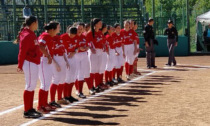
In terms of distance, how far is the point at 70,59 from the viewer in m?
10.2

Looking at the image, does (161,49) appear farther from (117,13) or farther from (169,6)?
(169,6)

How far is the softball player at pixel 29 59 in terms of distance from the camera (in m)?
8.14

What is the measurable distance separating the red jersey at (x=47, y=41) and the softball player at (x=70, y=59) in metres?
1.03

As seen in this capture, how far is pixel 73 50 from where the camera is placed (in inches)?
405

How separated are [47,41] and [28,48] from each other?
771 mm

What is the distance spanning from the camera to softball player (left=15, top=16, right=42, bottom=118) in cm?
814

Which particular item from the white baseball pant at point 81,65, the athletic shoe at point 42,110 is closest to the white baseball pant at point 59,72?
the athletic shoe at point 42,110

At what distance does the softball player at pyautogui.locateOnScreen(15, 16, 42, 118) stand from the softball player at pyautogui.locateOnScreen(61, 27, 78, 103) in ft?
5.98

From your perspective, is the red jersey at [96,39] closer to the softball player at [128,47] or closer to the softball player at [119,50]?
the softball player at [119,50]

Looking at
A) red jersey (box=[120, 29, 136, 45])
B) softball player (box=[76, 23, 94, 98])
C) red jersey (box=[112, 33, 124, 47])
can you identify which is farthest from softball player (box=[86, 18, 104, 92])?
red jersey (box=[120, 29, 136, 45])

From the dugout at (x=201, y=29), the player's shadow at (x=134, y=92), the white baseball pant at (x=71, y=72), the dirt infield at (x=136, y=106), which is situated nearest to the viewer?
the dirt infield at (x=136, y=106)

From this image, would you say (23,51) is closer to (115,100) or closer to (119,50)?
(115,100)

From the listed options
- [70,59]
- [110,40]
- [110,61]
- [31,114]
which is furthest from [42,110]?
[110,40]

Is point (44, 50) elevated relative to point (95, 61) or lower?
elevated
